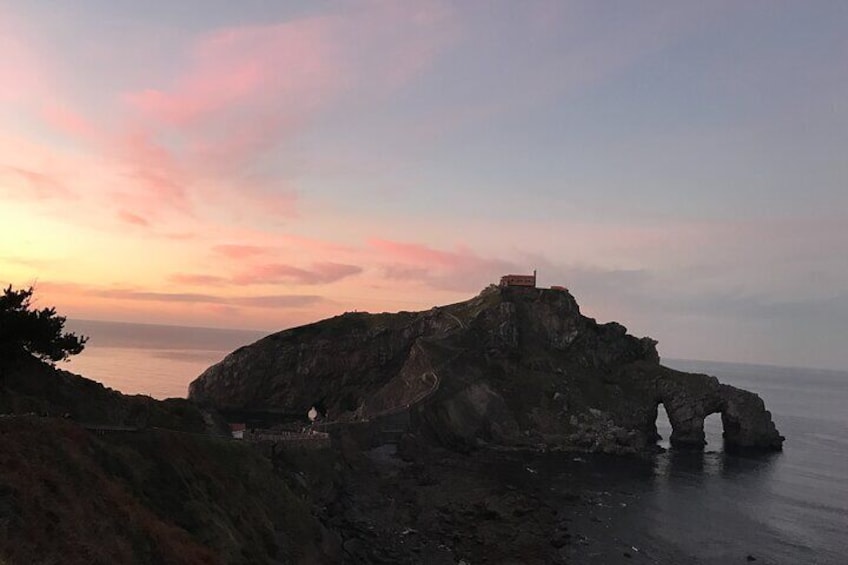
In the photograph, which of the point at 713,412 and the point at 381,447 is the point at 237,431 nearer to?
the point at 381,447

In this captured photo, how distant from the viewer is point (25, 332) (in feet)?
166

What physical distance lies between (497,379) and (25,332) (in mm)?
98961

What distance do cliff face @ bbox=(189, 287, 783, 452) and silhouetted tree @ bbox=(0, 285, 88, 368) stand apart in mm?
67538

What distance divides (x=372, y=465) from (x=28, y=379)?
49.9 metres

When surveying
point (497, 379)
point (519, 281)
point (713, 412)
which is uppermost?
point (519, 281)

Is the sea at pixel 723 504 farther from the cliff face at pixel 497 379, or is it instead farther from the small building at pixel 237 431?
the small building at pixel 237 431

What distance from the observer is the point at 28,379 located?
5503cm

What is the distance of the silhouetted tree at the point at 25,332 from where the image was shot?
4972 cm

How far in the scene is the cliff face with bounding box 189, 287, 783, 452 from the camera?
121438mm

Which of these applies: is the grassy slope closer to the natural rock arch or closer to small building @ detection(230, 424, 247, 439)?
small building @ detection(230, 424, 247, 439)

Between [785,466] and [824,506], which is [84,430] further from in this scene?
[785,466]

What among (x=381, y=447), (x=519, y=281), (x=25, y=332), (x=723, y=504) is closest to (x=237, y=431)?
(x=25, y=332)

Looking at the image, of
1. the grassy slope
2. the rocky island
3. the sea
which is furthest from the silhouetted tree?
the sea

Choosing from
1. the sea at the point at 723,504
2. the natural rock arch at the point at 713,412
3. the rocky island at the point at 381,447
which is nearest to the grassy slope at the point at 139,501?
the rocky island at the point at 381,447
